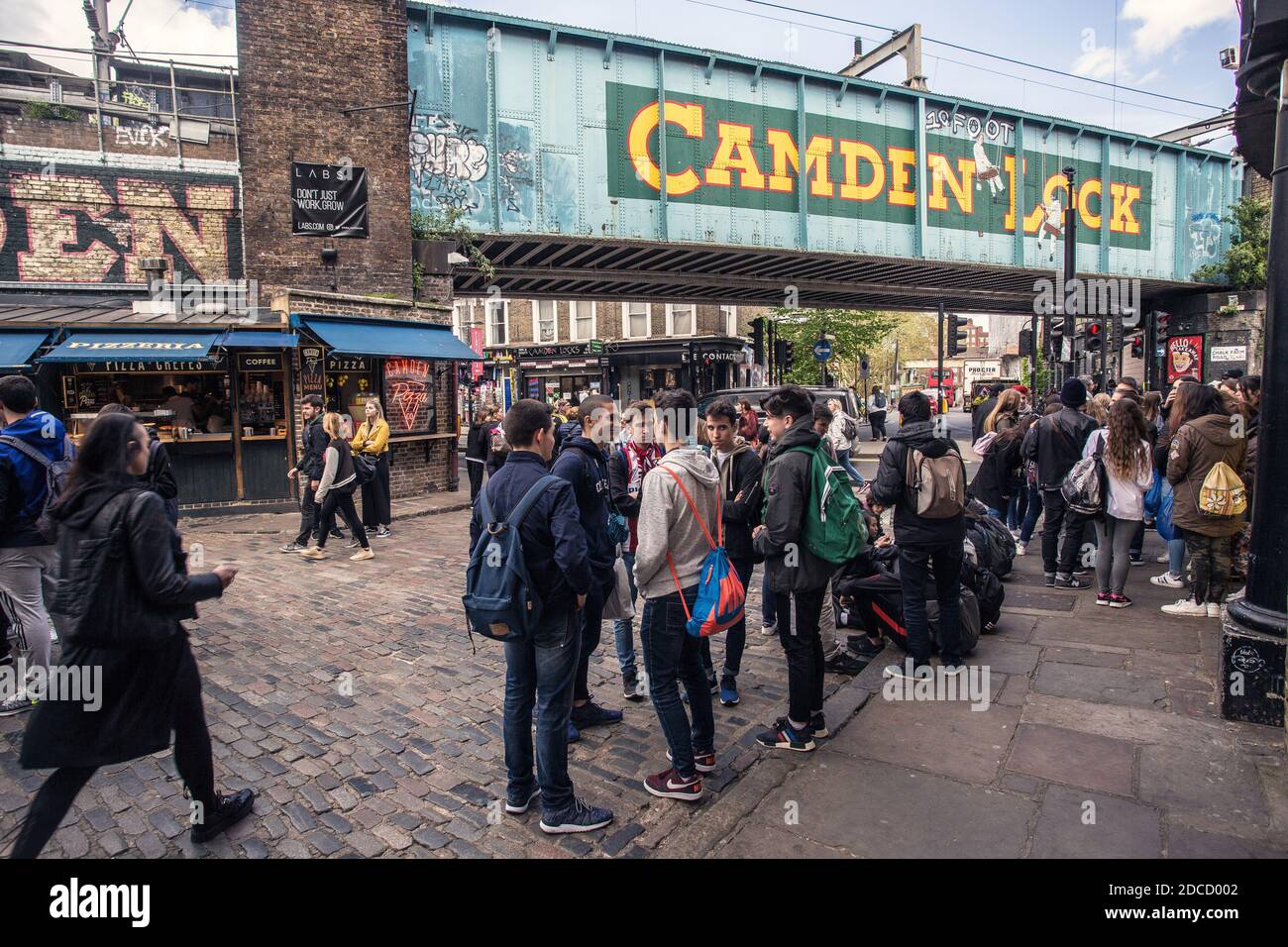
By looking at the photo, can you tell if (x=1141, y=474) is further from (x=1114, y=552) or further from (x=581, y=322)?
(x=581, y=322)

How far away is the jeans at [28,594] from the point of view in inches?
175

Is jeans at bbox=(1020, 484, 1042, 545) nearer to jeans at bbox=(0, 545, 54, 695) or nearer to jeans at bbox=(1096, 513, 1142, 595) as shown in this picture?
jeans at bbox=(1096, 513, 1142, 595)

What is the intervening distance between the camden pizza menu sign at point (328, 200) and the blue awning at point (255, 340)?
257 cm

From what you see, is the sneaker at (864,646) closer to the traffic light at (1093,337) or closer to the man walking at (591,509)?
the man walking at (591,509)

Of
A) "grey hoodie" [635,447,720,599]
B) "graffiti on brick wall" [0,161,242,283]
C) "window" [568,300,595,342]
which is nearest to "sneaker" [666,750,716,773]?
"grey hoodie" [635,447,720,599]

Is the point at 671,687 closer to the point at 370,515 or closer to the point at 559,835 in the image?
the point at 559,835

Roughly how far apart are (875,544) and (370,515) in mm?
7503

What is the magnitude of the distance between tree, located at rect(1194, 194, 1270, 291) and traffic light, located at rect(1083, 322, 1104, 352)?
13985mm

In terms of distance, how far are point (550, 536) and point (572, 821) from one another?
4.38 feet

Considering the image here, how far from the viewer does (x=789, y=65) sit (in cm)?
1716

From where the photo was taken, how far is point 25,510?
440 cm

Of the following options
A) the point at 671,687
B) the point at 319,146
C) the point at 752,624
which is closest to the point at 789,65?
the point at 319,146

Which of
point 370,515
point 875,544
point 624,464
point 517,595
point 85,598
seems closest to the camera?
point 85,598

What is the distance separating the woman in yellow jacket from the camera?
9828 mm
